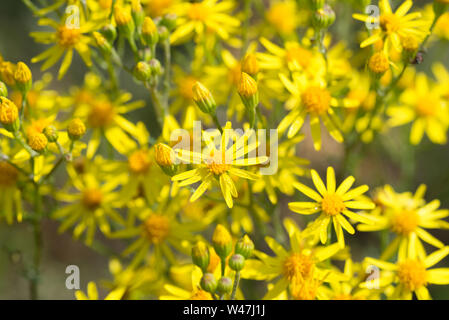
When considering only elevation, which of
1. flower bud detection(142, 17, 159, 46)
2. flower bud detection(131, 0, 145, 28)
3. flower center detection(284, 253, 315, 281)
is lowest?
flower center detection(284, 253, 315, 281)

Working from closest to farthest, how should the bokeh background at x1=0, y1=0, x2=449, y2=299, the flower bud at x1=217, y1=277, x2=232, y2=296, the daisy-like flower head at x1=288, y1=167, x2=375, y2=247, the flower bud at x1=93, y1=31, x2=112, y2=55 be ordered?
the flower bud at x1=217, y1=277, x2=232, y2=296, the daisy-like flower head at x1=288, y1=167, x2=375, y2=247, the flower bud at x1=93, y1=31, x2=112, y2=55, the bokeh background at x1=0, y1=0, x2=449, y2=299

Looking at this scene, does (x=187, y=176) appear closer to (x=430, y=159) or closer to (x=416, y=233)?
(x=416, y=233)

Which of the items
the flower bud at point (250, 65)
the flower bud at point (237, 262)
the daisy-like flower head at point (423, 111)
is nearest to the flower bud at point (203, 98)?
the flower bud at point (250, 65)

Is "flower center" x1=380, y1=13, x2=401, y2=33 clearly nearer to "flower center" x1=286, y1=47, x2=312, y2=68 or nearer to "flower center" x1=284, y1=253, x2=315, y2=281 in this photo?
"flower center" x1=286, y1=47, x2=312, y2=68

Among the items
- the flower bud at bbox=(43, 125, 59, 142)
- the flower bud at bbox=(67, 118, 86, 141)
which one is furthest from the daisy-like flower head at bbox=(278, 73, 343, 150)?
the flower bud at bbox=(43, 125, 59, 142)

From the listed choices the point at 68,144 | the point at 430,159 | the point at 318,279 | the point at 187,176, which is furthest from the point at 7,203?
the point at 430,159

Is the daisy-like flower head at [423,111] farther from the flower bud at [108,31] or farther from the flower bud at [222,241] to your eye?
the flower bud at [108,31]

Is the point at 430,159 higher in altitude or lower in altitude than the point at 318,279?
higher
